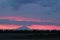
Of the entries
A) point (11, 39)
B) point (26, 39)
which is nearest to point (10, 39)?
point (11, 39)

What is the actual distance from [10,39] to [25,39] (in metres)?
3.62

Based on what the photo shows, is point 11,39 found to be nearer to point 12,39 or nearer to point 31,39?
point 12,39

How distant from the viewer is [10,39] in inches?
2060

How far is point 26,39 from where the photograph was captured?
5350cm

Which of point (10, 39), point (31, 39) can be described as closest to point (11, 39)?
point (10, 39)

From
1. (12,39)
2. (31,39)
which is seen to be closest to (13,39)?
(12,39)

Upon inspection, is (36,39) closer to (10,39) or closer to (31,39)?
(31,39)

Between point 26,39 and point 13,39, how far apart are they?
10.7 ft

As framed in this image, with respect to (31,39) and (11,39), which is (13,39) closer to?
(11,39)

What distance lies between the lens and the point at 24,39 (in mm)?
53281

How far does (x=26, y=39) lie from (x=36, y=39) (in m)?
2.61

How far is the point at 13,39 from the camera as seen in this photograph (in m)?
52.3

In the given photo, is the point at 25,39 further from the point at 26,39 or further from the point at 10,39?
the point at 10,39
